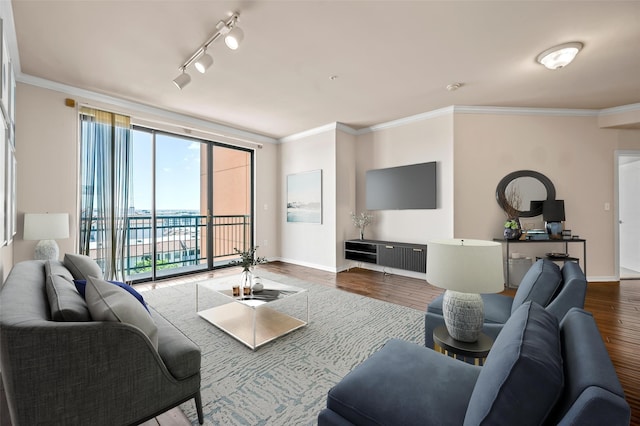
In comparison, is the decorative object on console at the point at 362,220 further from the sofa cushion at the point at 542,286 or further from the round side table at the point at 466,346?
the round side table at the point at 466,346

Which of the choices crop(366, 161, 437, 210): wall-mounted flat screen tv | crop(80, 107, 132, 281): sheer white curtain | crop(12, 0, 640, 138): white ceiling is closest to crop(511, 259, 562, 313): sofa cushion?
crop(12, 0, 640, 138): white ceiling

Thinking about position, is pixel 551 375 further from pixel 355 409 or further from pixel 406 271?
pixel 406 271

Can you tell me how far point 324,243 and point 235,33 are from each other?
3.63m

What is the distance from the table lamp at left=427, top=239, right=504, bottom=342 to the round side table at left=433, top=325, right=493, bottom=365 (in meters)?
0.03

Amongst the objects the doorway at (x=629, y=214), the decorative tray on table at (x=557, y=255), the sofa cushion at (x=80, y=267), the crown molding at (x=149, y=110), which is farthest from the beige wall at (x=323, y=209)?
the doorway at (x=629, y=214)

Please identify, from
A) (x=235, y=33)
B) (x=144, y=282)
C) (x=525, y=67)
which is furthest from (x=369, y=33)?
(x=144, y=282)

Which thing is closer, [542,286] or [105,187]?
[542,286]

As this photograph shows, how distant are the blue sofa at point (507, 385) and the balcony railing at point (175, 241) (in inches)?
154

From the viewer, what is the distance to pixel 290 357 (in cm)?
210

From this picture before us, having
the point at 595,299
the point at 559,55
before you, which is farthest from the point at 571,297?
the point at 595,299

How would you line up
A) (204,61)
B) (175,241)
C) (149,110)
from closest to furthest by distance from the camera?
(204,61) → (149,110) → (175,241)

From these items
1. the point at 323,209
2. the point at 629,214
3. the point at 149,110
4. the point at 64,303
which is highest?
the point at 149,110

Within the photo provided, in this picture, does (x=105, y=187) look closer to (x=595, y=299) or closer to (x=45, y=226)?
(x=45, y=226)

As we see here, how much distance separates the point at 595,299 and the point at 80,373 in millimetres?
4995
